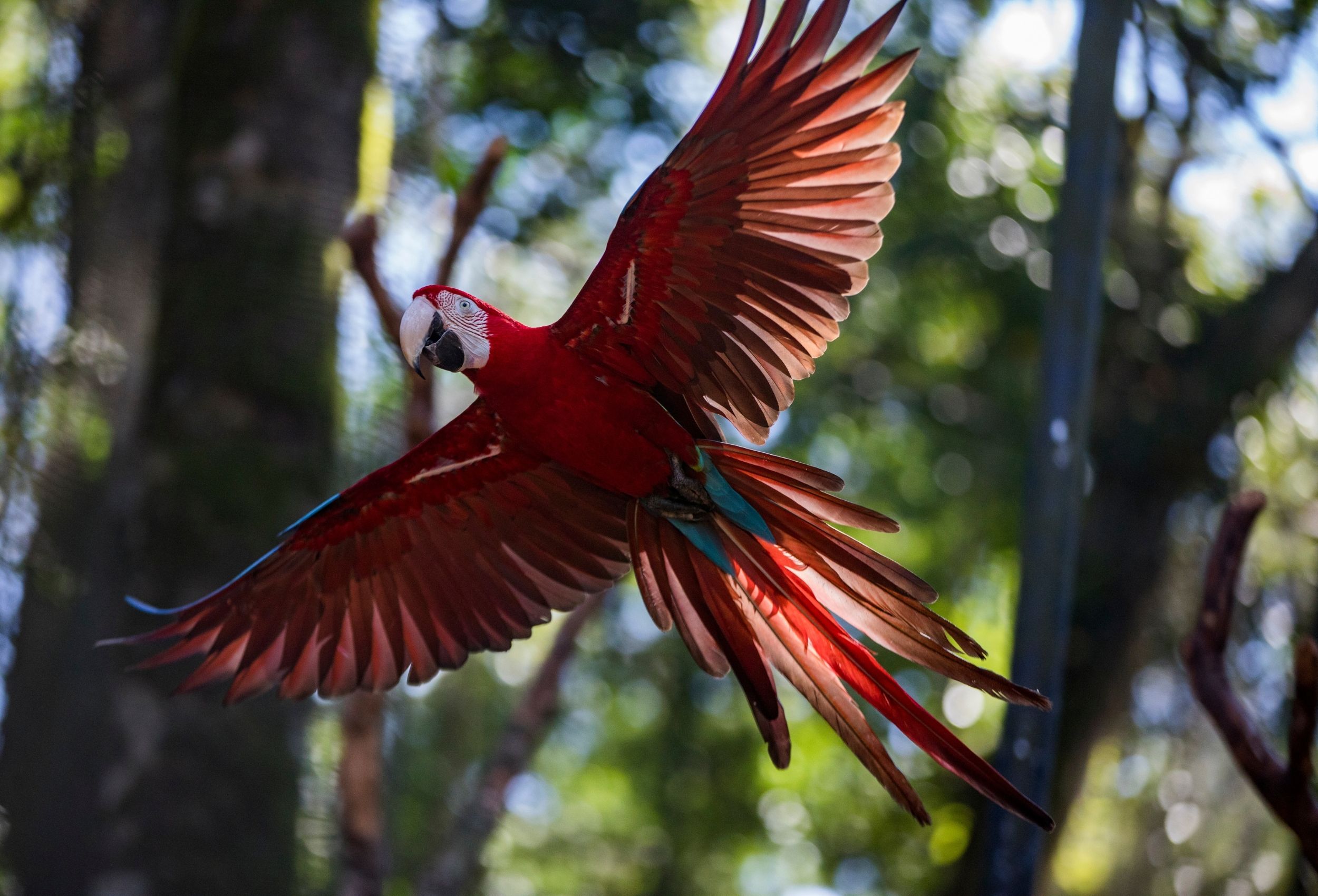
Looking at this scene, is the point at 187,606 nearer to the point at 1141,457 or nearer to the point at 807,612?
the point at 807,612

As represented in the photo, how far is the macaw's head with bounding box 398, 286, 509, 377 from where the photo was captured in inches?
81.2

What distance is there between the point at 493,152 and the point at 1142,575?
103 inches

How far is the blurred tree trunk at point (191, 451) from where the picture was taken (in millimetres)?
2834

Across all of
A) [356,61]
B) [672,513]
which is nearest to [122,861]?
[672,513]

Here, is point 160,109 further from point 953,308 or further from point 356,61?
point 953,308

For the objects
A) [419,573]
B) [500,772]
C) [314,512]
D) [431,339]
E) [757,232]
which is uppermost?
[757,232]

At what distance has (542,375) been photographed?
205 centimetres

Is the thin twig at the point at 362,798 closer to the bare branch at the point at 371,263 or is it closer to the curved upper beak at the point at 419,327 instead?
the bare branch at the point at 371,263

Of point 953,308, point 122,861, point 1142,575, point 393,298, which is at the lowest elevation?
point 122,861

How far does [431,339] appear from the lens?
208cm

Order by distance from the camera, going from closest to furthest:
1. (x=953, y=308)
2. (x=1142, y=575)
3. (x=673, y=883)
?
1. (x=1142, y=575)
2. (x=953, y=308)
3. (x=673, y=883)

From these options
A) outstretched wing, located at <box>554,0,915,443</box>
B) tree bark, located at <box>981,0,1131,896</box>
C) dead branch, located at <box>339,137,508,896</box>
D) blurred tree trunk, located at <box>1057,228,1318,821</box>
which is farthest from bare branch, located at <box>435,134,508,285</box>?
blurred tree trunk, located at <box>1057,228,1318,821</box>

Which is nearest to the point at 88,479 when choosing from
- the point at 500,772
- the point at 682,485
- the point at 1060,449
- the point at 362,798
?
the point at 362,798

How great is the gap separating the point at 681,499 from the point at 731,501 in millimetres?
108
